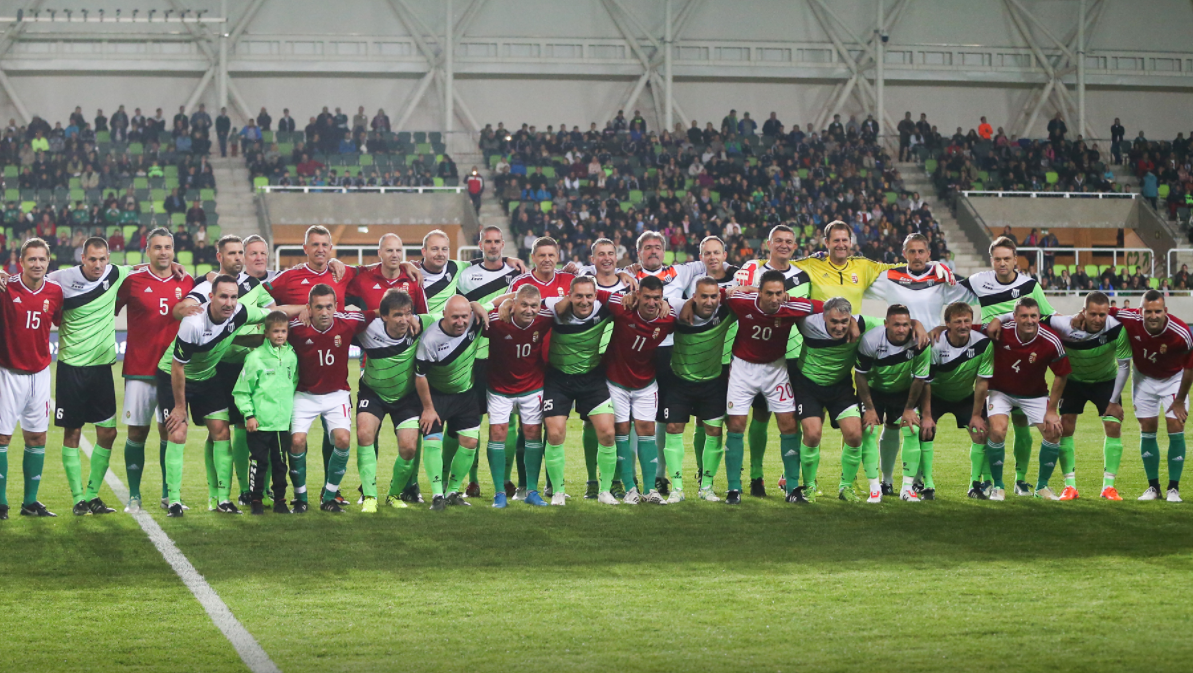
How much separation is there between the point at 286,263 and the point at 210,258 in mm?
3515

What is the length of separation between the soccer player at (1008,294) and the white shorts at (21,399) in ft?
23.0

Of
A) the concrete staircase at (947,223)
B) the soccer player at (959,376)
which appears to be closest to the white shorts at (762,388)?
the soccer player at (959,376)

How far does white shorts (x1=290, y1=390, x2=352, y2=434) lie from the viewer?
9.29 metres

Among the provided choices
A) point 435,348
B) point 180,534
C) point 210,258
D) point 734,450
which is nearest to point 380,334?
point 435,348

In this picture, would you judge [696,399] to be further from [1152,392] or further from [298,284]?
[1152,392]

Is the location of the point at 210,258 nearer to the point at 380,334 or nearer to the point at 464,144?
the point at 464,144

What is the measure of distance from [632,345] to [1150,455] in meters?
4.15

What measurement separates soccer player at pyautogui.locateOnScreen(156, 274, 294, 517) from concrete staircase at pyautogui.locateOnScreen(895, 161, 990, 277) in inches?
956

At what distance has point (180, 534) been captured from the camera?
8484 millimetres

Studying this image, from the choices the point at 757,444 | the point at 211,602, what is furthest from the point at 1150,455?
the point at 211,602

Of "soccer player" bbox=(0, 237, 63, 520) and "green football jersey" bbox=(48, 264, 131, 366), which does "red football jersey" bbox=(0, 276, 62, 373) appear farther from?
"green football jersey" bbox=(48, 264, 131, 366)

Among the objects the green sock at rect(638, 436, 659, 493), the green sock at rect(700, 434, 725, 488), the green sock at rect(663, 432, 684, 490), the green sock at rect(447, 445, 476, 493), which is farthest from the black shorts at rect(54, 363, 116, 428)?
the green sock at rect(700, 434, 725, 488)

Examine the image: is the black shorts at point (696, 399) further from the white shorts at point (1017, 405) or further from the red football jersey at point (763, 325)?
the white shorts at point (1017, 405)

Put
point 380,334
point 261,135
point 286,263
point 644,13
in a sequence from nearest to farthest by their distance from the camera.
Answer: point 380,334, point 286,263, point 261,135, point 644,13
